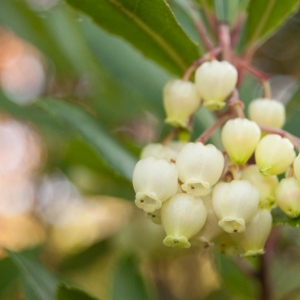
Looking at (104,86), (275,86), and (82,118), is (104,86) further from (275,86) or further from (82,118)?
(275,86)

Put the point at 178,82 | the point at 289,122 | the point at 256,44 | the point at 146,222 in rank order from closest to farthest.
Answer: the point at 178,82 → the point at 256,44 → the point at 289,122 → the point at 146,222

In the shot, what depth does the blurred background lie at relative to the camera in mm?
1147

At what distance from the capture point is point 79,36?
1.62 meters

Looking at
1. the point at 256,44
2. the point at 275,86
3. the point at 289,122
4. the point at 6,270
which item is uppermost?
the point at 256,44

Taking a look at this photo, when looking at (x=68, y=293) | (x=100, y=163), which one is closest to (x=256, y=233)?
(x=68, y=293)

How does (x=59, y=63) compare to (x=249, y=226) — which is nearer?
(x=249, y=226)

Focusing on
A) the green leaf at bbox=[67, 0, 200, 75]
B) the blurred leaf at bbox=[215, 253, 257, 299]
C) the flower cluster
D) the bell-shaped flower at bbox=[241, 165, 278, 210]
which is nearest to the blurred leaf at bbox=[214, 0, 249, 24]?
the green leaf at bbox=[67, 0, 200, 75]

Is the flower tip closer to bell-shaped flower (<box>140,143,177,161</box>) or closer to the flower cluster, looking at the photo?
the flower cluster

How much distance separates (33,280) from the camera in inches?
31.8

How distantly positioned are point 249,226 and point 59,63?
1191mm

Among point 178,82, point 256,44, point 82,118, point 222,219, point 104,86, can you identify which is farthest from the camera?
point 104,86

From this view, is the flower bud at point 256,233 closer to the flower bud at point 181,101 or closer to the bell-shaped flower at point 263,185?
the bell-shaped flower at point 263,185

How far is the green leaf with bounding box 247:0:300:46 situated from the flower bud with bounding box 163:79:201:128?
0.92 feet

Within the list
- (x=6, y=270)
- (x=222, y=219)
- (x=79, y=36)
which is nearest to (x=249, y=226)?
(x=222, y=219)
